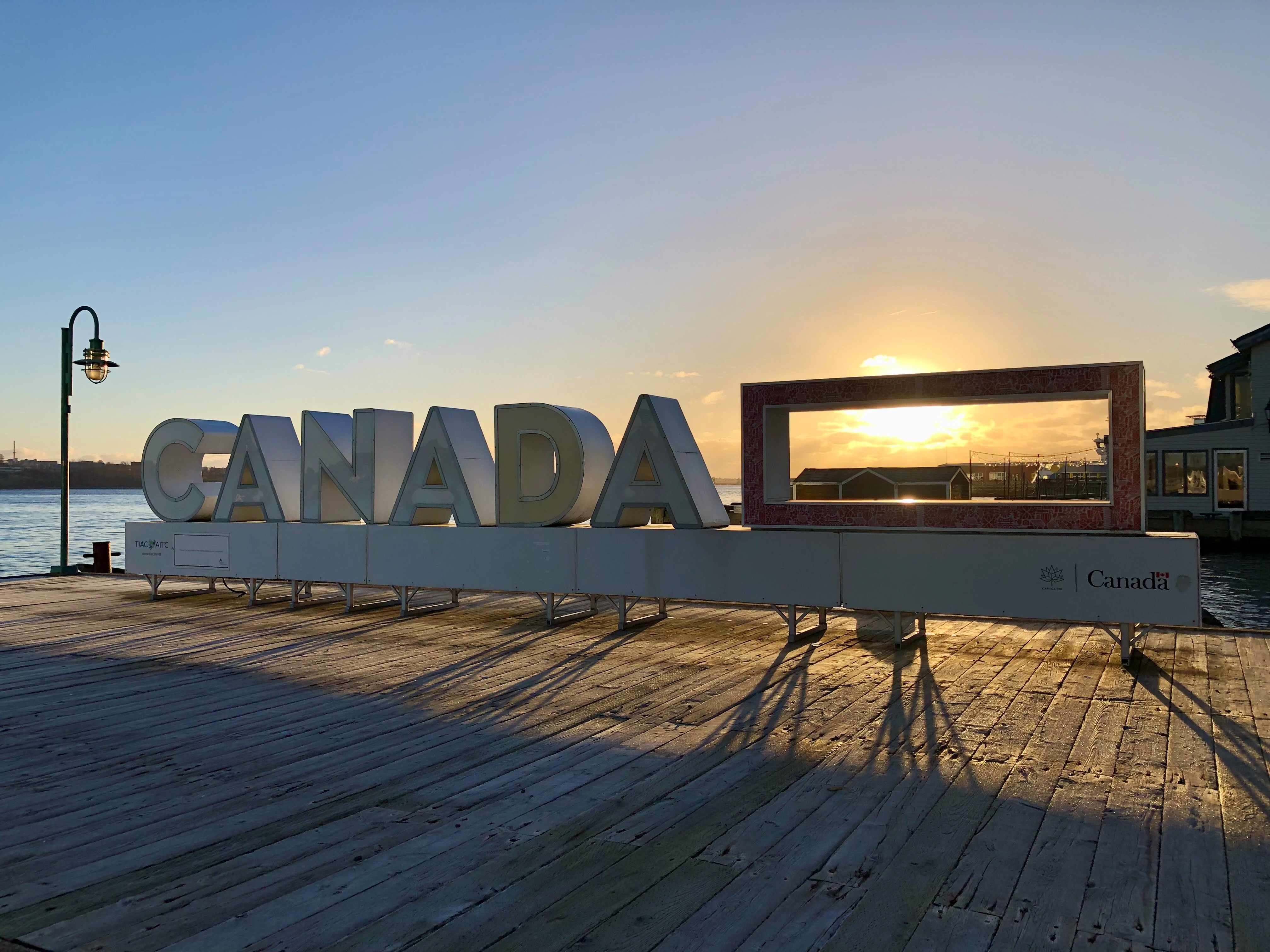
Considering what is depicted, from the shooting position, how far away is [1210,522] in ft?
141

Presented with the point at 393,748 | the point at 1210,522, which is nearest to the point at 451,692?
the point at 393,748

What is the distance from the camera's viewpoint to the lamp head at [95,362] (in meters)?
21.0

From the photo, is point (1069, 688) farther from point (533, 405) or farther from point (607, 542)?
point (533, 405)

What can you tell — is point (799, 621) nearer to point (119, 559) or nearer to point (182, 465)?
point (182, 465)

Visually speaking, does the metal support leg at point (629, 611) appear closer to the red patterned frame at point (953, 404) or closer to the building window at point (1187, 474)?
the red patterned frame at point (953, 404)

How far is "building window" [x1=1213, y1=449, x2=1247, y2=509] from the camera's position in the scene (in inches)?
1662

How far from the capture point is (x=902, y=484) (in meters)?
14.2

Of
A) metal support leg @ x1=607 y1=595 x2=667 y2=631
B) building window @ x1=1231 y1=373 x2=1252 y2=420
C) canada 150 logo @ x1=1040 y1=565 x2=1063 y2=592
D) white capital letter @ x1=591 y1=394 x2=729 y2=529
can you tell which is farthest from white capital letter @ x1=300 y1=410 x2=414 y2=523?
building window @ x1=1231 y1=373 x2=1252 y2=420

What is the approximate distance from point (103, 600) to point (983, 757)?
16963 millimetres

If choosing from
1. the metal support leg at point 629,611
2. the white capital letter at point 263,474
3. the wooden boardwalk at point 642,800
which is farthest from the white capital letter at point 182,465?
the metal support leg at point 629,611

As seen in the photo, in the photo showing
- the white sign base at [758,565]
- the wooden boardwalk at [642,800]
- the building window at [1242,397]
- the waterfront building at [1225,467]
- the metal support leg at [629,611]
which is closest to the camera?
the wooden boardwalk at [642,800]

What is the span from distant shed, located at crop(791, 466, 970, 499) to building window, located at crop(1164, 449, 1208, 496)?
Result: 33.8 m

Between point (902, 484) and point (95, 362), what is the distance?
1773cm

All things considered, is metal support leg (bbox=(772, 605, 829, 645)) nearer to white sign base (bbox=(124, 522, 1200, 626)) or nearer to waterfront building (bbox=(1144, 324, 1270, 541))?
white sign base (bbox=(124, 522, 1200, 626))
